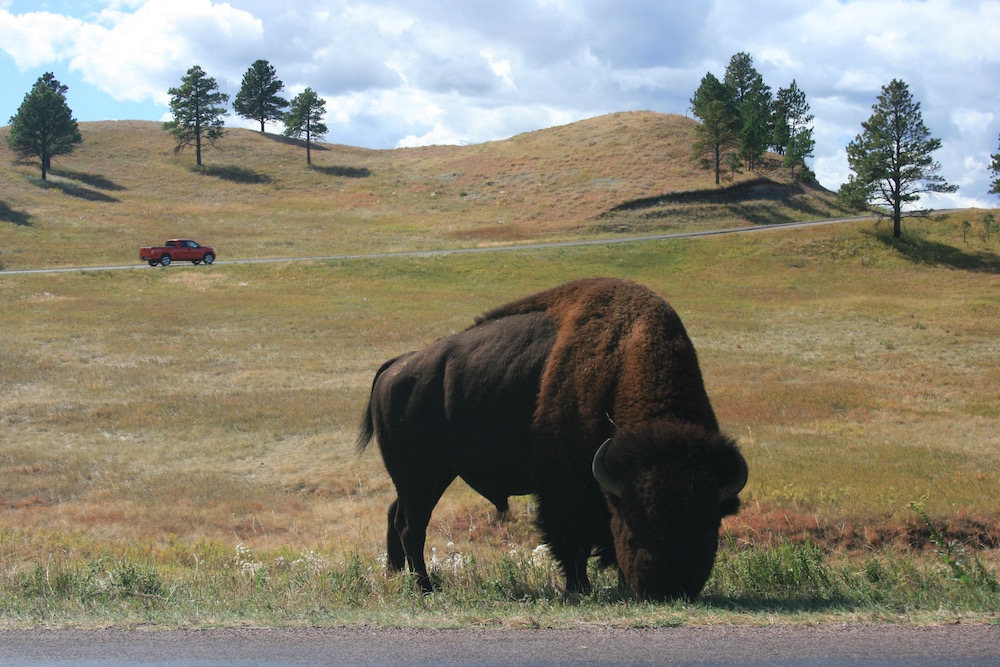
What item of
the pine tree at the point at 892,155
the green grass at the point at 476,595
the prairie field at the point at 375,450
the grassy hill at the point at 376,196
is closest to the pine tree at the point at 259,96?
the grassy hill at the point at 376,196

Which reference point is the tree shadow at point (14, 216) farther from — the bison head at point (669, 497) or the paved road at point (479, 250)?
the bison head at point (669, 497)

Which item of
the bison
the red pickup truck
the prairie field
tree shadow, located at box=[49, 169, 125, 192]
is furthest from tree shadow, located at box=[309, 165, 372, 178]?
the bison

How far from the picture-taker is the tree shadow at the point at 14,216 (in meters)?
67.6

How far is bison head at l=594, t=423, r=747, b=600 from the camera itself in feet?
19.0

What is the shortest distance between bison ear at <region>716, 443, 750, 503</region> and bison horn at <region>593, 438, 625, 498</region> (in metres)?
0.74

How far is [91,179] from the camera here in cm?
9244

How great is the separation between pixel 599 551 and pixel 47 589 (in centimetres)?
480

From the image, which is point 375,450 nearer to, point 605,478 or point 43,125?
point 605,478

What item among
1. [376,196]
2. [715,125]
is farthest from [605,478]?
[376,196]

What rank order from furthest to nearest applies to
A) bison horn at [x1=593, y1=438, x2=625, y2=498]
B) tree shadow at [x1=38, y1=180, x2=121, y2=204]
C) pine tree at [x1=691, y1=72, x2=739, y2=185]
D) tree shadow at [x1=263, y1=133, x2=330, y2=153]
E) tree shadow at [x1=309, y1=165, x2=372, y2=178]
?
tree shadow at [x1=263, y1=133, x2=330, y2=153] → tree shadow at [x1=309, y1=165, x2=372, y2=178] → tree shadow at [x1=38, y1=180, x2=121, y2=204] → pine tree at [x1=691, y1=72, x2=739, y2=185] → bison horn at [x1=593, y1=438, x2=625, y2=498]

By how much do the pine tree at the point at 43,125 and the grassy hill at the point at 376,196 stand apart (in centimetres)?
338

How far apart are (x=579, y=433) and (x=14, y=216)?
7660 cm

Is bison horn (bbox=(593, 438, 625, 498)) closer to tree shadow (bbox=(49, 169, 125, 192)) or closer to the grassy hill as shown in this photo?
the grassy hill

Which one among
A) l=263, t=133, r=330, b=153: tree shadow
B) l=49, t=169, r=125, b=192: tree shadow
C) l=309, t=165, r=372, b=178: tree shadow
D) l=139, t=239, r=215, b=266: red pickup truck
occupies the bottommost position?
l=139, t=239, r=215, b=266: red pickup truck
